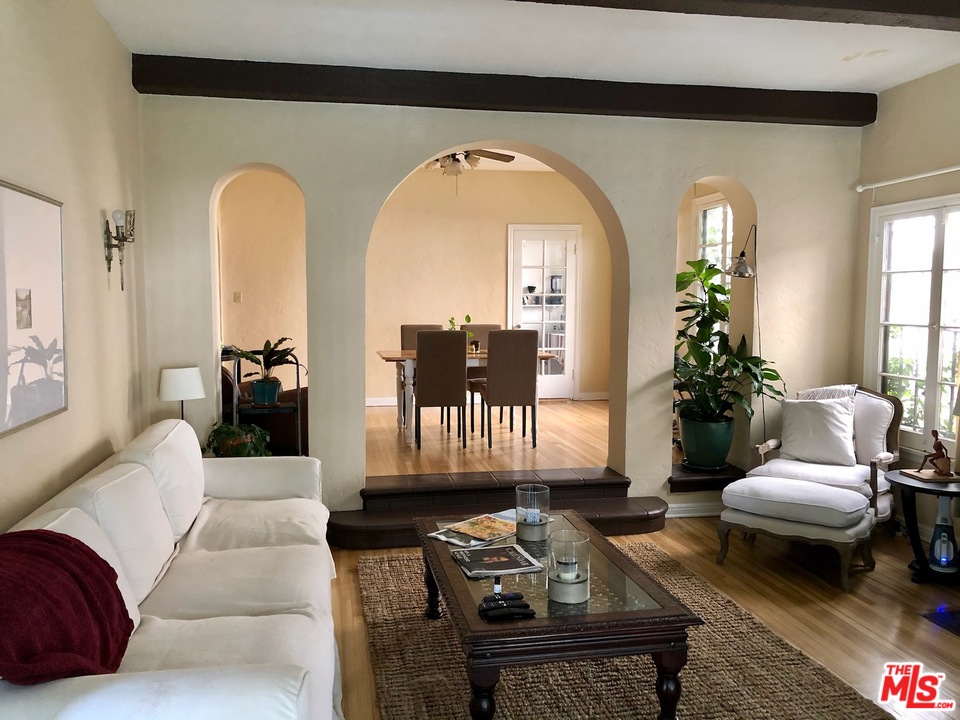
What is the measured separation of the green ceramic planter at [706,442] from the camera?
4.95 meters

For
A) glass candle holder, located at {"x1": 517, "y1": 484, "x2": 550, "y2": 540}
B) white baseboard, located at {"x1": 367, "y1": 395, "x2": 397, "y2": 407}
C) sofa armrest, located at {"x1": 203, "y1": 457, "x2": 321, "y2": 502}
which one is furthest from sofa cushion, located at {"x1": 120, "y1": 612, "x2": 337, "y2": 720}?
white baseboard, located at {"x1": 367, "y1": 395, "x2": 397, "y2": 407}

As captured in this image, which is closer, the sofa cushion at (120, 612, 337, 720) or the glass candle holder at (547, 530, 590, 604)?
the sofa cushion at (120, 612, 337, 720)

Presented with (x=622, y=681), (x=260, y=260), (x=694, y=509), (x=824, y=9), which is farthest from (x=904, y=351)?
(x=260, y=260)

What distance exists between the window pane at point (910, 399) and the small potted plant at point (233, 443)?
3828 millimetres

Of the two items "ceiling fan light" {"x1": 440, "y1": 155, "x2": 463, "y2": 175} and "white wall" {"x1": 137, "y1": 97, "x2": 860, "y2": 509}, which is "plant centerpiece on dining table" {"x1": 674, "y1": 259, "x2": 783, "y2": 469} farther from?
"ceiling fan light" {"x1": 440, "y1": 155, "x2": 463, "y2": 175}

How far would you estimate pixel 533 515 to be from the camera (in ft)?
9.86

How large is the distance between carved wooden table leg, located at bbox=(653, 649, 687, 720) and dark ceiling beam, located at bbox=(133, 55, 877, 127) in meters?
3.17

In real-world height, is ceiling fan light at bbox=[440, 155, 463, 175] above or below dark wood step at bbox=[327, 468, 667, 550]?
above

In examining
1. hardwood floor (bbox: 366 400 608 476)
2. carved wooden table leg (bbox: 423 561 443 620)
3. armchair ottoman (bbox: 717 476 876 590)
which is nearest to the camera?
carved wooden table leg (bbox: 423 561 443 620)

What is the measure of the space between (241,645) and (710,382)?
3.60 m

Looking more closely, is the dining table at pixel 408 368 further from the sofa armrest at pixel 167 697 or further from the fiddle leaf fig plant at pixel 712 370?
the sofa armrest at pixel 167 697

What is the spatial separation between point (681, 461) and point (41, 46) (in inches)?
175

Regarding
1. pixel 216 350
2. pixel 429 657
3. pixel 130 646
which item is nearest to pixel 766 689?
pixel 429 657

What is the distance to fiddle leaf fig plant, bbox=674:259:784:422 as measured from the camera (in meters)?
4.90
